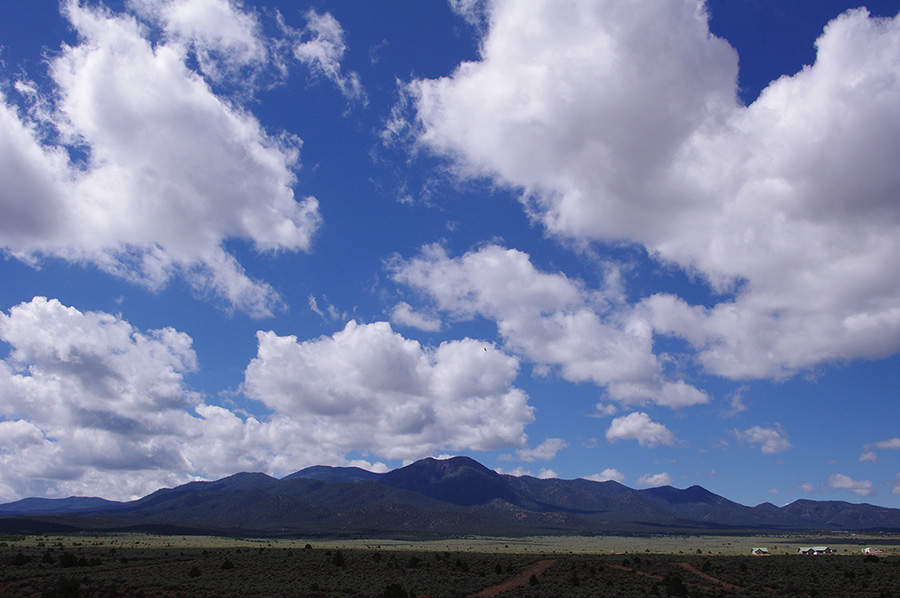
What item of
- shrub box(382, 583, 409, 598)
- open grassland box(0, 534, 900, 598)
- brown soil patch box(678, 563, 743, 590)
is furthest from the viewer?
brown soil patch box(678, 563, 743, 590)

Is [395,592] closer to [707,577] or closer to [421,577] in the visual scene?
[421,577]

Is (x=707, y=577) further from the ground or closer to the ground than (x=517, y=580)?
further from the ground

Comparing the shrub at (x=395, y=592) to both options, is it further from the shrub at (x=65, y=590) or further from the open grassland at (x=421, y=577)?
the shrub at (x=65, y=590)

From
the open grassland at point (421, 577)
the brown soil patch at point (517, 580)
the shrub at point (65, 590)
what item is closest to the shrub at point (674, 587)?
the open grassland at point (421, 577)

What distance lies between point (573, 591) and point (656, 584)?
25.8ft

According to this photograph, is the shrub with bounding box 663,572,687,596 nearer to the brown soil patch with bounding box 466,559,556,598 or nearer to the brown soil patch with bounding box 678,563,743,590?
the brown soil patch with bounding box 678,563,743,590

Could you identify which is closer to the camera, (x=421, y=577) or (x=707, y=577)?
(x=421, y=577)

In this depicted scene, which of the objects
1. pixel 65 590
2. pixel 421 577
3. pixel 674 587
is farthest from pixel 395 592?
pixel 65 590

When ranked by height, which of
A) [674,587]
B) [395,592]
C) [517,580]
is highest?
[674,587]

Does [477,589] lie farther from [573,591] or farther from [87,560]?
[87,560]

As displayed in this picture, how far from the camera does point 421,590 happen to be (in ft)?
157

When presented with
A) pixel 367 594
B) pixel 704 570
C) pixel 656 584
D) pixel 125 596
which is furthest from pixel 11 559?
pixel 704 570

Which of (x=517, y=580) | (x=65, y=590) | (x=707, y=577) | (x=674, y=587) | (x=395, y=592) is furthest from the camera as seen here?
(x=707, y=577)

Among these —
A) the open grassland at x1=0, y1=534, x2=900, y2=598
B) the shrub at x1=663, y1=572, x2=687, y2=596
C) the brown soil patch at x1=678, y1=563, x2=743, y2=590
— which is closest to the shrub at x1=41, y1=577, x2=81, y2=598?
the open grassland at x1=0, y1=534, x2=900, y2=598
